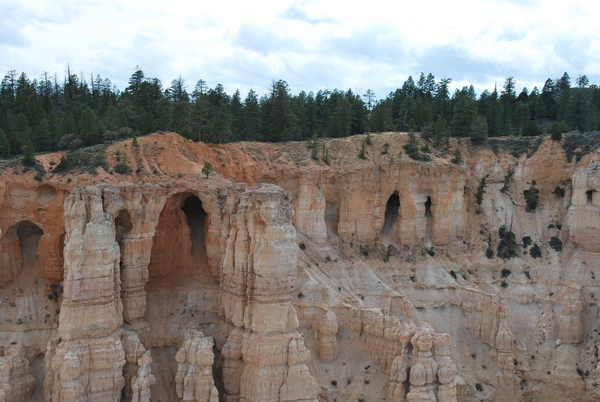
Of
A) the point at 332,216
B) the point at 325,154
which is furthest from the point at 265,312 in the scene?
the point at 325,154

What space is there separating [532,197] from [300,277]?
85.0ft

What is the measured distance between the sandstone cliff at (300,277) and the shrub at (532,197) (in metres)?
0.68

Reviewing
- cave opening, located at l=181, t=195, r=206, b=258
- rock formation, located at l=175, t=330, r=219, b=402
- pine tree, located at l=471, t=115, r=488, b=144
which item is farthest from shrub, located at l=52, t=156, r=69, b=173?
pine tree, located at l=471, t=115, r=488, b=144

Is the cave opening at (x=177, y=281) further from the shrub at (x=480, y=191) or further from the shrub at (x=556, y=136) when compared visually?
the shrub at (x=556, y=136)

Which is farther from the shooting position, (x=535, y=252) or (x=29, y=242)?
(x=535, y=252)

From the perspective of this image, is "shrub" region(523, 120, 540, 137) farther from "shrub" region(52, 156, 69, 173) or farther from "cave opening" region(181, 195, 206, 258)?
"shrub" region(52, 156, 69, 173)

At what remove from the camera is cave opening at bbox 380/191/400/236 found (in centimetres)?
5563

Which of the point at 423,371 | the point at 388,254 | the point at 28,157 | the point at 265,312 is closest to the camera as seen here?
the point at 265,312

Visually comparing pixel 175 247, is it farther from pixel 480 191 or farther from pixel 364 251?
pixel 480 191

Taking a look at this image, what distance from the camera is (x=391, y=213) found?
57.0 m

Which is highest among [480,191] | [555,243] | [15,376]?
[480,191]

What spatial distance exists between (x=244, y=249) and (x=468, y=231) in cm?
2689

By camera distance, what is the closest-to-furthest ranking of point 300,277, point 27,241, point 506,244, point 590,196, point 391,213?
point 27,241
point 300,277
point 590,196
point 506,244
point 391,213

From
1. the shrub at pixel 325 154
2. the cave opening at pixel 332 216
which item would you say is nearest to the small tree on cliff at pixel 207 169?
the cave opening at pixel 332 216
